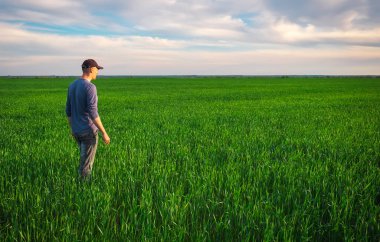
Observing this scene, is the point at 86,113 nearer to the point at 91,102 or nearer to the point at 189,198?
the point at 91,102

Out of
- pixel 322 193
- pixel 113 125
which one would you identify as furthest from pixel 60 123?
pixel 322 193

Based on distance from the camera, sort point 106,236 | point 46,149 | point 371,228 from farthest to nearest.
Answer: point 46,149 → point 371,228 → point 106,236

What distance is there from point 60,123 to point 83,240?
1123 cm

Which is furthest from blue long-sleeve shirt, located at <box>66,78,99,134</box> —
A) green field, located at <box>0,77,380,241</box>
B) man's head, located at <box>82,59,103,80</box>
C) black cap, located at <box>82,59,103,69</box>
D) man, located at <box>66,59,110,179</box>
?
green field, located at <box>0,77,380,241</box>

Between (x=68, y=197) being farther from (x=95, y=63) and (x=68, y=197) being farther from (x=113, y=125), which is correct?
(x=113, y=125)

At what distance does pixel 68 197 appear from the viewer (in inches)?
167

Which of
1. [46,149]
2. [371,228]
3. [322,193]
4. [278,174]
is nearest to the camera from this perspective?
[371,228]

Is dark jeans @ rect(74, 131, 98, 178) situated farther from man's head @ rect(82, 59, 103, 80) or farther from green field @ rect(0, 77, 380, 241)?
man's head @ rect(82, 59, 103, 80)

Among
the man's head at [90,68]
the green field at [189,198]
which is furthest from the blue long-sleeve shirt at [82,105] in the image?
the green field at [189,198]

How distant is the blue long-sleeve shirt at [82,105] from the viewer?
480 centimetres

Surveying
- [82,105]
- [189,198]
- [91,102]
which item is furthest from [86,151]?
[189,198]

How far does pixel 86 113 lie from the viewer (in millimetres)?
5047

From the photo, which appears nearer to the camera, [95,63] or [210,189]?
[210,189]

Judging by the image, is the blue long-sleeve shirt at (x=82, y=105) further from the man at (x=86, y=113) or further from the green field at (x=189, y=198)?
the green field at (x=189, y=198)
